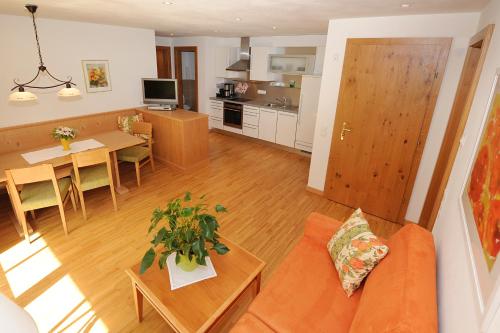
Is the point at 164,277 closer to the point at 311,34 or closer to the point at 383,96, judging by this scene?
the point at 383,96

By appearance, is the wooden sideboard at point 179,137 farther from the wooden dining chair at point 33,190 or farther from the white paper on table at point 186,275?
the white paper on table at point 186,275

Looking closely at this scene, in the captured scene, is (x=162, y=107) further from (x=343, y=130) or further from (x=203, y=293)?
(x=203, y=293)

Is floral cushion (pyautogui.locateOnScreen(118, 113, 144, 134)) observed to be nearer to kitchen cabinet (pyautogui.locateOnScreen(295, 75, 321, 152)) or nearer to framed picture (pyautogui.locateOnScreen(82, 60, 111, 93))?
framed picture (pyautogui.locateOnScreen(82, 60, 111, 93))

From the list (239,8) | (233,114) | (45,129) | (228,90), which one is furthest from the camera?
(228,90)

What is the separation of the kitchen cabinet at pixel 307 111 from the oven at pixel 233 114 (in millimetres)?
1557

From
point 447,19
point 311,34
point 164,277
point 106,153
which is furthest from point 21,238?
point 311,34

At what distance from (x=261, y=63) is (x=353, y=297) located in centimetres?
497

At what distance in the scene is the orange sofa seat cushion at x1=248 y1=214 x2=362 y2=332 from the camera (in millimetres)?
1443

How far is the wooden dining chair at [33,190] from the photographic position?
238 cm

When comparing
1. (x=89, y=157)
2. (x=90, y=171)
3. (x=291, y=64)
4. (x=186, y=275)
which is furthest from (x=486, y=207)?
(x=291, y=64)

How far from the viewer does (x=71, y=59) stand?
386 cm

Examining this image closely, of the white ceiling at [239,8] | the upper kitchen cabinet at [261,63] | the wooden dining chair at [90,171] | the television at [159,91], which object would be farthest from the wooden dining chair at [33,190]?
the upper kitchen cabinet at [261,63]

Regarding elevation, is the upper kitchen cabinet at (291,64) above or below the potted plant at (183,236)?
above

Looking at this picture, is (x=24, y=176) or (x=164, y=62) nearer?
(x=24, y=176)
